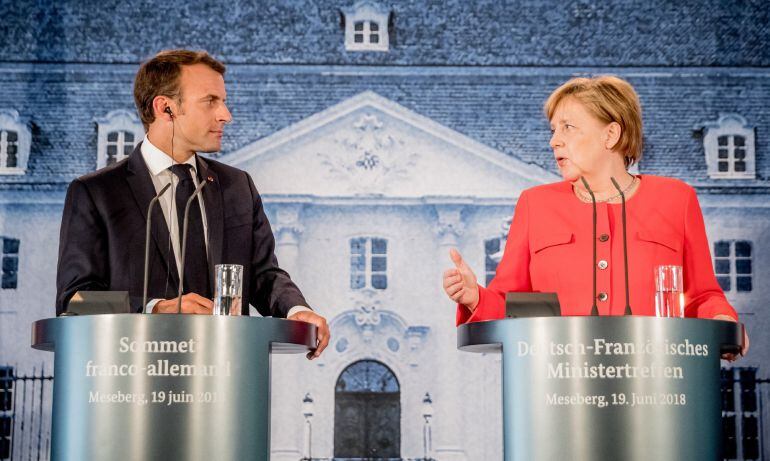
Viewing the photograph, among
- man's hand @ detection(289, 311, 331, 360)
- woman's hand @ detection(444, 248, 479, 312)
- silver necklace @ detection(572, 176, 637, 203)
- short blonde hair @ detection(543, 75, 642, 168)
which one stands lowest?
man's hand @ detection(289, 311, 331, 360)

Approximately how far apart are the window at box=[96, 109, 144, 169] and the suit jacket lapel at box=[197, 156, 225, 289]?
326 centimetres

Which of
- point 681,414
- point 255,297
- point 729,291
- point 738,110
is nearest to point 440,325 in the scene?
point 729,291

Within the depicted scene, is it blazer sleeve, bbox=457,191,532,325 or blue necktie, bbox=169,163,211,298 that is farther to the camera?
blue necktie, bbox=169,163,211,298

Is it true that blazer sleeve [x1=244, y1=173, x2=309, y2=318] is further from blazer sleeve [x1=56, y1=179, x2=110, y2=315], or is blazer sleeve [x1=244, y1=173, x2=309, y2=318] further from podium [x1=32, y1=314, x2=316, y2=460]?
podium [x1=32, y1=314, x2=316, y2=460]

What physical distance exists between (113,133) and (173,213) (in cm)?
360

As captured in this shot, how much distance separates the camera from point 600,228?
232cm

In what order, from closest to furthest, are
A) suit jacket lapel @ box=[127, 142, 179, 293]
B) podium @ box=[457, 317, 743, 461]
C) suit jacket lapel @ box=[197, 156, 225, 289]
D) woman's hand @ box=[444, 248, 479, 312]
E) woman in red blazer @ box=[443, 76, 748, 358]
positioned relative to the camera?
podium @ box=[457, 317, 743, 461]
woman's hand @ box=[444, 248, 479, 312]
woman in red blazer @ box=[443, 76, 748, 358]
suit jacket lapel @ box=[127, 142, 179, 293]
suit jacket lapel @ box=[197, 156, 225, 289]

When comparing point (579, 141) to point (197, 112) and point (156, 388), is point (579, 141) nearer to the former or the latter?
point (197, 112)

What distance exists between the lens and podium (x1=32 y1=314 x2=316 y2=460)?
1.77 meters

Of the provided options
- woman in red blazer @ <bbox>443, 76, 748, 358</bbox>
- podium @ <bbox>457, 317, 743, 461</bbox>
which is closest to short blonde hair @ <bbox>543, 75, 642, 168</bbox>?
woman in red blazer @ <bbox>443, 76, 748, 358</bbox>

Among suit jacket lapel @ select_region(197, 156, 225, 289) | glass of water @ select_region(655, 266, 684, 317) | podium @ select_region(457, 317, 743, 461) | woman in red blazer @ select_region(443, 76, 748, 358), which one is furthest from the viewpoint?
suit jacket lapel @ select_region(197, 156, 225, 289)

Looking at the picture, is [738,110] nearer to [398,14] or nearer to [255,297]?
[398,14]

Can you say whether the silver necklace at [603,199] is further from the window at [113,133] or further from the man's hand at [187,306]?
the window at [113,133]

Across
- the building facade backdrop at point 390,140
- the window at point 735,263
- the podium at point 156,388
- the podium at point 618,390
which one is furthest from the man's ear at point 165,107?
the window at point 735,263
